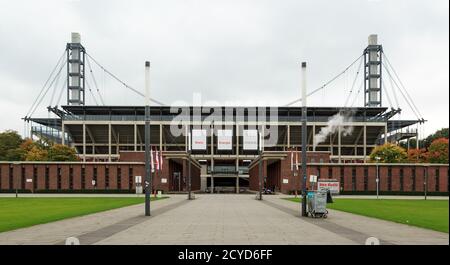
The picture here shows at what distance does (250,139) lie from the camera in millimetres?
131125

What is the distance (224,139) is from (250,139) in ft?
23.9

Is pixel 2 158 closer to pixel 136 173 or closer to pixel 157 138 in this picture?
pixel 157 138

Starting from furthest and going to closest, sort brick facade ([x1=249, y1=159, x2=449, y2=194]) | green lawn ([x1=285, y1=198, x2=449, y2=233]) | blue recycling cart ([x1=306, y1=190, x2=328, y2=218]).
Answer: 1. brick facade ([x1=249, y1=159, x2=449, y2=194])
2. blue recycling cart ([x1=306, y1=190, x2=328, y2=218])
3. green lawn ([x1=285, y1=198, x2=449, y2=233])

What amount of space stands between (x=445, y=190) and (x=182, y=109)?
73820 millimetres

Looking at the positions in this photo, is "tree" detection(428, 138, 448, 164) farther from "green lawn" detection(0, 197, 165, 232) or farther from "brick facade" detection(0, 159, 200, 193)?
"green lawn" detection(0, 197, 165, 232)

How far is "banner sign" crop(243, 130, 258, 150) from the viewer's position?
130 m

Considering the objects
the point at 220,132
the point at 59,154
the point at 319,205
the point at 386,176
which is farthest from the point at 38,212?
the point at 220,132

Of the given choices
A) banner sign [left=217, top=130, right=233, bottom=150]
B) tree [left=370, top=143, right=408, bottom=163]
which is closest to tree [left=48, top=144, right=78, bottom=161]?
banner sign [left=217, top=130, right=233, bottom=150]

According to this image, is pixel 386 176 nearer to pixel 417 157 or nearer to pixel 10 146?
pixel 417 157

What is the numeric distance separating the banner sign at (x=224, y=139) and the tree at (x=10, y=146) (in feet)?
166

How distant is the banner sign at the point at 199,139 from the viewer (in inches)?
5118

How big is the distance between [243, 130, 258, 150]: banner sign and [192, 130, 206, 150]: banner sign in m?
11.4

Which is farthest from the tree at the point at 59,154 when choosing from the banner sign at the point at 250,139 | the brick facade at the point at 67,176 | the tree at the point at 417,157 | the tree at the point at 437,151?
the tree at the point at 437,151

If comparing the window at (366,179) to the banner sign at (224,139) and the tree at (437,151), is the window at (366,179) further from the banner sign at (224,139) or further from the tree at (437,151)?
the banner sign at (224,139)
